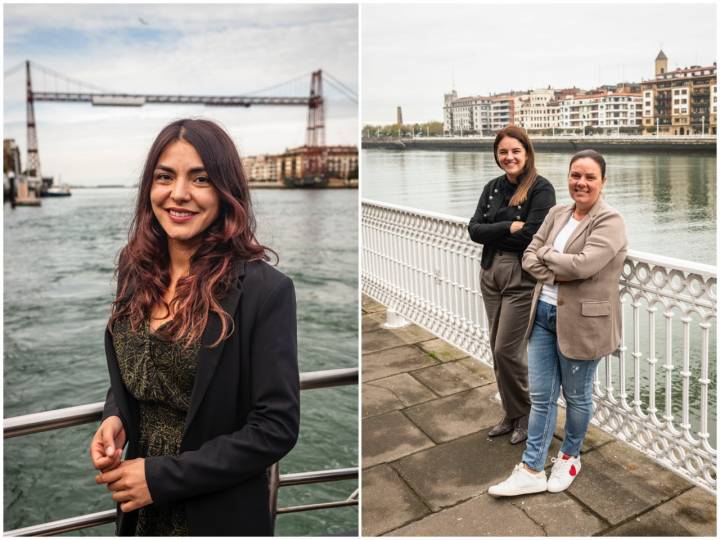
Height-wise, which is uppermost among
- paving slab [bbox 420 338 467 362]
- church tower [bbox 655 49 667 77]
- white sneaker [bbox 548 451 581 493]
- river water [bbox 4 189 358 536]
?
church tower [bbox 655 49 667 77]

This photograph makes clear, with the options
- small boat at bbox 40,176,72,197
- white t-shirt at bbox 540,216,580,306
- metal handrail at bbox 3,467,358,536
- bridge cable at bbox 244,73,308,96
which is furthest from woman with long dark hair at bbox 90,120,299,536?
small boat at bbox 40,176,72,197

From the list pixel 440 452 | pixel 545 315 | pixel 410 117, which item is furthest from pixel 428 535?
pixel 410 117

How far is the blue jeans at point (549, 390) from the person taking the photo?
1.97 metres

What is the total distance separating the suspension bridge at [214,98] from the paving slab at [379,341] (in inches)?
42.8

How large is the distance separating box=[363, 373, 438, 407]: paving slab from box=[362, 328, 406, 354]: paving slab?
45 cm

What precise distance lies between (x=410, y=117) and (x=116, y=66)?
5568 millimetres

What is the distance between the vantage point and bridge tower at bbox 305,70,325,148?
3.18 metres

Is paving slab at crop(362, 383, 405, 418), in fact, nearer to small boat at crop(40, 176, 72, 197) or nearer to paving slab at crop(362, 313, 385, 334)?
paving slab at crop(362, 313, 385, 334)

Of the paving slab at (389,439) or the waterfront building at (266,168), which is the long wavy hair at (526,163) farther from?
the waterfront building at (266,168)

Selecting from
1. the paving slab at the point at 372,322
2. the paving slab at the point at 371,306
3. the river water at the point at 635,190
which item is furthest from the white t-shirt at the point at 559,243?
the paving slab at the point at 371,306

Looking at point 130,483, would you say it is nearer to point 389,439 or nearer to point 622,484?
point 389,439

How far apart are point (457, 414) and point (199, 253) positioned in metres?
1.75

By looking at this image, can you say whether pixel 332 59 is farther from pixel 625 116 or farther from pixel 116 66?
pixel 116 66

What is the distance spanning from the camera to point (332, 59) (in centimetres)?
346
